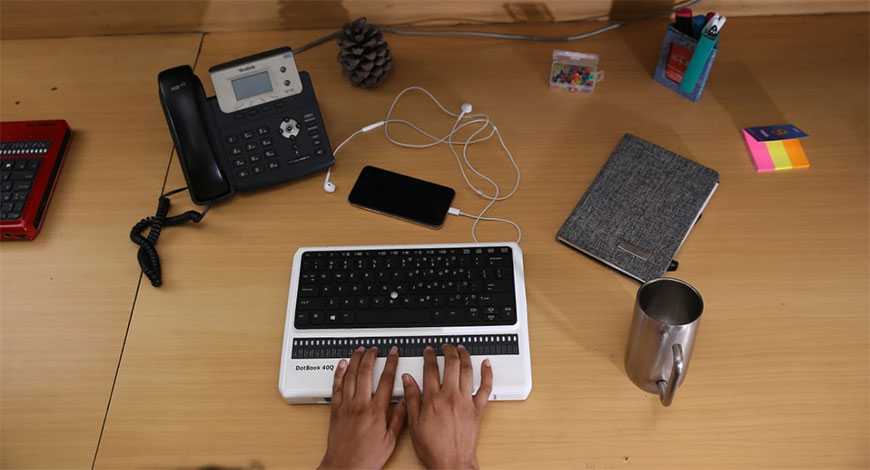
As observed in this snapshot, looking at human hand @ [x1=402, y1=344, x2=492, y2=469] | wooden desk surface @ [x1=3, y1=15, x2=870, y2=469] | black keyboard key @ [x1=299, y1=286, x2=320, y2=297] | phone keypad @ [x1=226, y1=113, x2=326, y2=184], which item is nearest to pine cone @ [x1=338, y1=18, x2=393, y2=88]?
wooden desk surface @ [x1=3, y1=15, x2=870, y2=469]

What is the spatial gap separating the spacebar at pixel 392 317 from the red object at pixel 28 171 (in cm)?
52

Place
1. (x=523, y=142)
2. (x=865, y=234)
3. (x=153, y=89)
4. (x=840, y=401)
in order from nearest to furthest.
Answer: (x=840, y=401), (x=865, y=234), (x=523, y=142), (x=153, y=89)

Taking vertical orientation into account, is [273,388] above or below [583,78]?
below

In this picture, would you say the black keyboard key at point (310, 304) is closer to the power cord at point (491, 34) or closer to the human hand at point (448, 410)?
the human hand at point (448, 410)

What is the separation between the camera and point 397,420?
847mm

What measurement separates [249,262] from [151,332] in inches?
6.2

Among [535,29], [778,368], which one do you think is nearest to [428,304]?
[778,368]

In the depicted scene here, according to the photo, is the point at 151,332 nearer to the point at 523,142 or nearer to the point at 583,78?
the point at 523,142

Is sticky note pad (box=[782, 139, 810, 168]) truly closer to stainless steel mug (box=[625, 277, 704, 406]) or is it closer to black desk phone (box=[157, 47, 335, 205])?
stainless steel mug (box=[625, 277, 704, 406])

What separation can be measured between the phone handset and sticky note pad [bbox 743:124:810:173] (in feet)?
2.58

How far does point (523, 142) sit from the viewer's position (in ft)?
3.61

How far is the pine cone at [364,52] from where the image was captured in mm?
1124

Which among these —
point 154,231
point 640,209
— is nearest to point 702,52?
point 640,209

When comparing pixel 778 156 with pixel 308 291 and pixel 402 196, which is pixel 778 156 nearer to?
pixel 402 196
